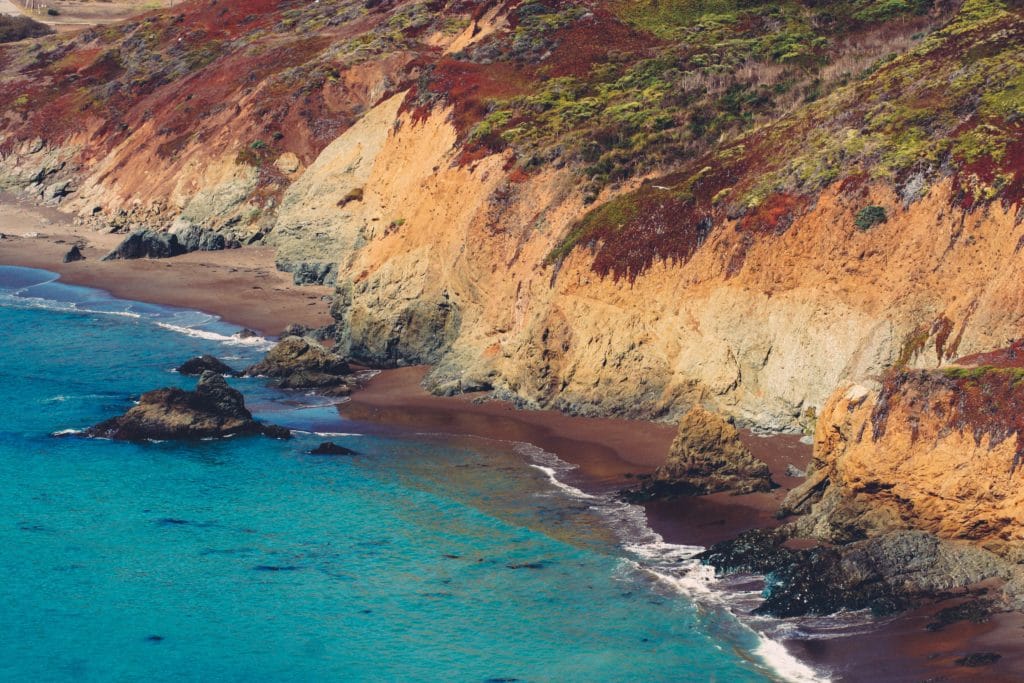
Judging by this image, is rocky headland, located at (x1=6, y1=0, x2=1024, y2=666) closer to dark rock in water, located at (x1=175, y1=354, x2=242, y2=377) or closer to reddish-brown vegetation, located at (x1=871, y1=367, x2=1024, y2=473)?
reddish-brown vegetation, located at (x1=871, y1=367, x2=1024, y2=473)

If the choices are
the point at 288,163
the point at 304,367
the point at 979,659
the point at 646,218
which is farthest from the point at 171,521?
the point at 288,163

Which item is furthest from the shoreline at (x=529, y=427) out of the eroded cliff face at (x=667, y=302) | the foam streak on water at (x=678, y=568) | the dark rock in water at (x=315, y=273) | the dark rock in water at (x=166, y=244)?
the eroded cliff face at (x=667, y=302)

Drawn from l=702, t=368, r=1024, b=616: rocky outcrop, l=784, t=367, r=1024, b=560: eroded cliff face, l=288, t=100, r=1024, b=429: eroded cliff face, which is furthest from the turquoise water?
l=288, t=100, r=1024, b=429: eroded cliff face

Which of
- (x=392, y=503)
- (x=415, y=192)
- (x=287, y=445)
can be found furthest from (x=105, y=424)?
(x=415, y=192)

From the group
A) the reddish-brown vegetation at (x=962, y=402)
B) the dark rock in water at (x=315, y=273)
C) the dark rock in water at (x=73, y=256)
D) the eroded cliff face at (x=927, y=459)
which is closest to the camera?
the eroded cliff face at (x=927, y=459)

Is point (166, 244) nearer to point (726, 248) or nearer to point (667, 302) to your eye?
point (667, 302)

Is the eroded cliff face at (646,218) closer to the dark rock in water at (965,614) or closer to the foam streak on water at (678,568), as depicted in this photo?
the foam streak on water at (678,568)
